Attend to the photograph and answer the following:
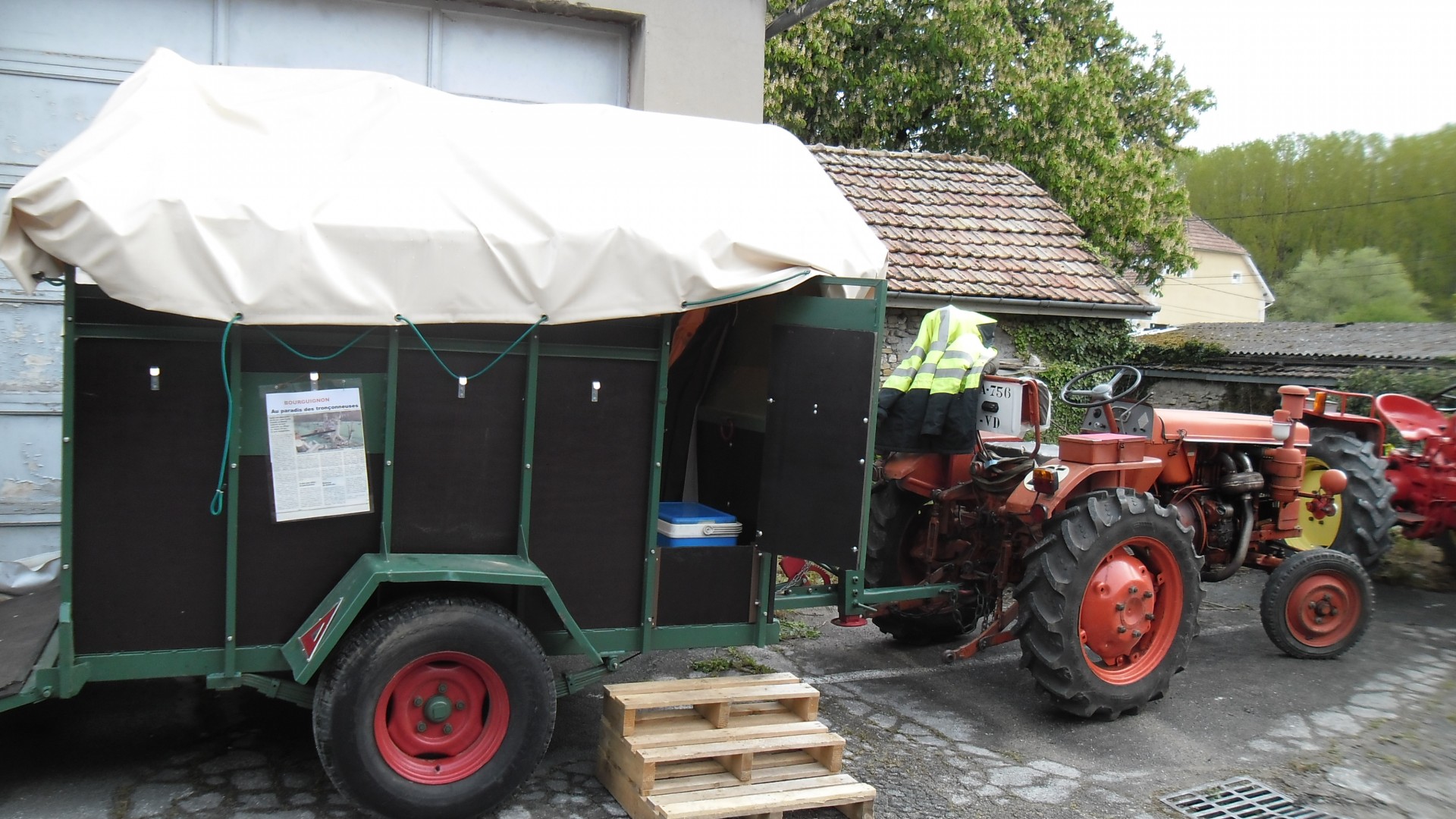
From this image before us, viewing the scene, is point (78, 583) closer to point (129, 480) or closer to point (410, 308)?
point (129, 480)

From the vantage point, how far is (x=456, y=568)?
435cm

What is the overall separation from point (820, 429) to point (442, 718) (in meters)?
1.98

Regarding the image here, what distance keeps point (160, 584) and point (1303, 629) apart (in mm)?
6606

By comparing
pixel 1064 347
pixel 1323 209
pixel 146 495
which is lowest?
pixel 146 495

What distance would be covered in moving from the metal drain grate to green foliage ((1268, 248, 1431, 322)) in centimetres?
3223

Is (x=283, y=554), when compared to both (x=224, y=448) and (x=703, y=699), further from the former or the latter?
(x=703, y=699)

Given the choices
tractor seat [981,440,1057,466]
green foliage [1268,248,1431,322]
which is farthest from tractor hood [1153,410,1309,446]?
green foliage [1268,248,1431,322]

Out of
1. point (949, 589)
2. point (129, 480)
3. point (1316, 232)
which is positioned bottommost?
point (949, 589)

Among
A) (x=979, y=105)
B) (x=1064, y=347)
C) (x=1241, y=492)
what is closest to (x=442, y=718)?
(x=1241, y=492)

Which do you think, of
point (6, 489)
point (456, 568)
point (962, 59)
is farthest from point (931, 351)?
point (962, 59)

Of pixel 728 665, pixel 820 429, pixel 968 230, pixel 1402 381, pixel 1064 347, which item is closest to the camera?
pixel 820 429

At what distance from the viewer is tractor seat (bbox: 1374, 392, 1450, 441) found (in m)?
8.86

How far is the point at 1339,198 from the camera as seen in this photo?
40.5m

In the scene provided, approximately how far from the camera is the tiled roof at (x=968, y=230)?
12.6 metres
